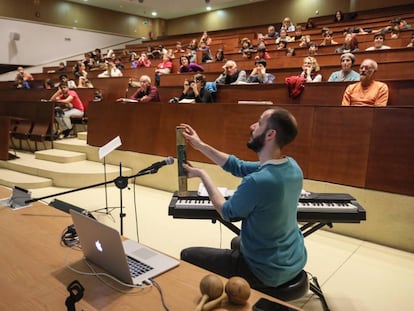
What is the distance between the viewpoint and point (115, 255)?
1002 mm

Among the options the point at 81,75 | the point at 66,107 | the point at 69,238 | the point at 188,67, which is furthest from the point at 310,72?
the point at 81,75

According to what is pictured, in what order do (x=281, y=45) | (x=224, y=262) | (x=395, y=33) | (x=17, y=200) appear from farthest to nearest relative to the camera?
1. (x=281, y=45)
2. (x=395, y=33)
3. (x=17, y=200)
4. (x=224, y=262)

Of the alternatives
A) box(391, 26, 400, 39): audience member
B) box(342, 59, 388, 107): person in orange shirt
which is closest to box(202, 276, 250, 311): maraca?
box(342, 59, 388, 107): person in orange shirt

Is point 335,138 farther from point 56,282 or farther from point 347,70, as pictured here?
point 56,282

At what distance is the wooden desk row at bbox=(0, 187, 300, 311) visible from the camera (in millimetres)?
917

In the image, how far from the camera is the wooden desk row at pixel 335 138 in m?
2.61

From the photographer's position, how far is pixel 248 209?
4.14ft

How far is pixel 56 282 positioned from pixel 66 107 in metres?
5.26

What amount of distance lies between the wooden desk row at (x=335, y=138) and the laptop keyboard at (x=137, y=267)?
2.18m

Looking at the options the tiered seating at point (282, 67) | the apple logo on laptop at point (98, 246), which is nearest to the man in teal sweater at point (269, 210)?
the apple logo on laptop at point (98, 246)

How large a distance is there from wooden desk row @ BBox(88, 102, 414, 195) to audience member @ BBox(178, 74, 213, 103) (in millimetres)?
355

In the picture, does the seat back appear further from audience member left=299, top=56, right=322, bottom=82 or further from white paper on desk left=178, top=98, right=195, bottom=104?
audience member left=299, top=56, right=322, bottom=82

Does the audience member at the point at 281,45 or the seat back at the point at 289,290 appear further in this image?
the audience member at the point at 281,45

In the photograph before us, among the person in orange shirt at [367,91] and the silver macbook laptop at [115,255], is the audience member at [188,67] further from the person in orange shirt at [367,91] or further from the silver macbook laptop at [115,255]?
the silver macbook laptop at [115,255]
